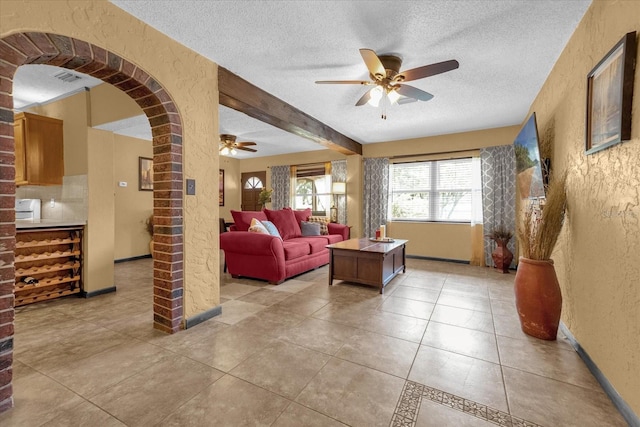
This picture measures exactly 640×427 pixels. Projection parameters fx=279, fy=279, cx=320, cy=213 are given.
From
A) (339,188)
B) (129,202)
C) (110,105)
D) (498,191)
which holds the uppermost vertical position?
(110,105)

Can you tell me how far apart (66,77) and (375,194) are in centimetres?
501

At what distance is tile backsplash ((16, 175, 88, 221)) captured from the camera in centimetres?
333

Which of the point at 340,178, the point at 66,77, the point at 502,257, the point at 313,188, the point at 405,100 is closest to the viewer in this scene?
the point at 66,77

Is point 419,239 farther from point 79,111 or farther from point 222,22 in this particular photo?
point 79,111

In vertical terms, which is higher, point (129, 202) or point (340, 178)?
point (340, 178)

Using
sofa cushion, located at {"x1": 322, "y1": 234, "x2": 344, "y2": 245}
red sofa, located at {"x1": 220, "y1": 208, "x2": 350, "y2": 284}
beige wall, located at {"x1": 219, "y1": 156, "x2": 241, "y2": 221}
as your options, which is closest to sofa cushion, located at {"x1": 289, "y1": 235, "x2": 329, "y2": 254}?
red sofa, located at {"x1": 220, "y1": 208, "x2": 350, "y2": 284}

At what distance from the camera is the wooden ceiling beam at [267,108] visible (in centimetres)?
288

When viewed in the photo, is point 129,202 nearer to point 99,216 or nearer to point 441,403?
point 99,216

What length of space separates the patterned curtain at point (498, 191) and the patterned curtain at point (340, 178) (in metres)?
2.70

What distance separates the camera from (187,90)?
7.91 ft

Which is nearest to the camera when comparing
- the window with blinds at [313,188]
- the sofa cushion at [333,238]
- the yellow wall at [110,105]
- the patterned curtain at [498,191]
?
the yellow wall at [110,105]

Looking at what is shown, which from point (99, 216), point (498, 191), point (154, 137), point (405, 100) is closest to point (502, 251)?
point (498, 191)

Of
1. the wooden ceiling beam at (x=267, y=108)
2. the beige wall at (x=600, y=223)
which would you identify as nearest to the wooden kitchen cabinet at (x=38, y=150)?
the wooden ceiling beam at (x=267, y=108)

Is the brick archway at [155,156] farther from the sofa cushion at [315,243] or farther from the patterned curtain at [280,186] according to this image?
the patterned curtain at [280,186]
